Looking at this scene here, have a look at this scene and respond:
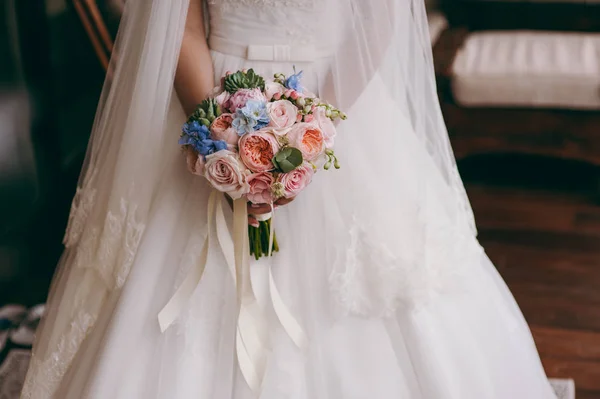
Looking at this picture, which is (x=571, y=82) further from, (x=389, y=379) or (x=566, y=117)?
(x=389, y=379)

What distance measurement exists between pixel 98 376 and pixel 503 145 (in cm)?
210

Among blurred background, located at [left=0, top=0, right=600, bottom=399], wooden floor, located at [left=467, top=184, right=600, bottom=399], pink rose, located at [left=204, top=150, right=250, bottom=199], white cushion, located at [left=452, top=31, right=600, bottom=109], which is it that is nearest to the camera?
pink rose, located at [left=204, top=150, right=250, bottom=199]

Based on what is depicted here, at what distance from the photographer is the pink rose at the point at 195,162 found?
1.16 metres

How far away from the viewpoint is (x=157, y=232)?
1298 mm

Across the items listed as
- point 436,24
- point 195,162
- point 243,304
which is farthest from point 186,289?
point 436,24

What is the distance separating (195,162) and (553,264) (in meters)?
1.63

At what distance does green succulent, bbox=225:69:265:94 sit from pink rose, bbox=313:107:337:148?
100 mm

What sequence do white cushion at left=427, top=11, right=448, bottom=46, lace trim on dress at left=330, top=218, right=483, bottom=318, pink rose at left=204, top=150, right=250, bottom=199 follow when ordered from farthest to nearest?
white cushion at left=427, top=11, right=448, bottom=46 → lace trim on dress at left=330, top=218, right=483, bottom=318 → pink rose at left=204, top=150, right=250, bottom=199

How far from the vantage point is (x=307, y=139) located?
1144mm

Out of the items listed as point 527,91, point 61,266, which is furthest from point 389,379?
point 527,91

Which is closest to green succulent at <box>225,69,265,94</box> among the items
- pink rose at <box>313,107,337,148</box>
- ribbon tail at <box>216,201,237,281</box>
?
pink rose at <box>313,107,337,148</box>

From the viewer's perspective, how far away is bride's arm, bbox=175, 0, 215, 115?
1.33 metres

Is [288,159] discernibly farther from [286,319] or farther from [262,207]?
[286,319]

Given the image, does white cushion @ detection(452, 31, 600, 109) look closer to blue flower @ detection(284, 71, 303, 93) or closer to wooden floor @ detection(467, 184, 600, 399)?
wooden floor @ detection(467, 184, 600, 399)
